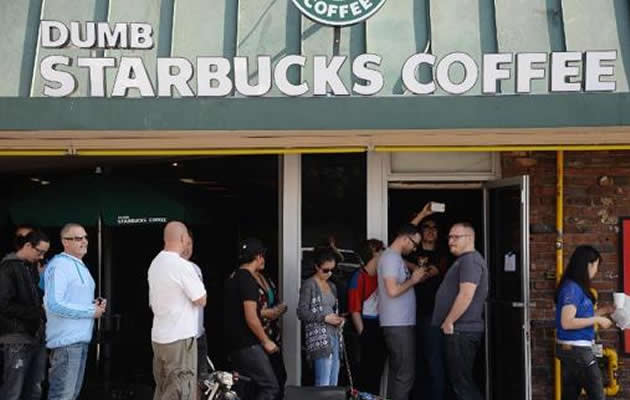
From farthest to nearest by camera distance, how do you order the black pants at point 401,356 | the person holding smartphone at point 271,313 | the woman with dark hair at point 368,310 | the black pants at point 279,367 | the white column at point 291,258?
the white column at point 291,258 < the woman with dark hair at point 368,310 < the black pants at point 401,356 < the black pants at point 279,367 < the person holding smartphone at point 271,313

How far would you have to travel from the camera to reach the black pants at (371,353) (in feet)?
32.0

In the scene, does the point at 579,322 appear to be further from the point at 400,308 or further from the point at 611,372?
the point at 400,308

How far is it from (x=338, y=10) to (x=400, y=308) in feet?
9.10

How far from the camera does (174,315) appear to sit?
7.83 meters

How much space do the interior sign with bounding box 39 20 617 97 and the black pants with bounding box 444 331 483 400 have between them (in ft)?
7.12

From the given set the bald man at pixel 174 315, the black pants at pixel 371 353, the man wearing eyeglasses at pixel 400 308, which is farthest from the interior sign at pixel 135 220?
the bald man at pixel 174 315

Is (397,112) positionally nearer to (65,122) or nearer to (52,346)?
(65,122)

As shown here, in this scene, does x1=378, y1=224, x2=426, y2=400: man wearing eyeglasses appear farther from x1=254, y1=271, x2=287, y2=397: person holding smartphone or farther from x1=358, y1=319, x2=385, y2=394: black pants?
x1=254, y1=271, x2=287, y2=397: person holding smartphone

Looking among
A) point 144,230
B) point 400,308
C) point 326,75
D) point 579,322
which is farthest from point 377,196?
point 144,230

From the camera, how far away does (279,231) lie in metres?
10.5

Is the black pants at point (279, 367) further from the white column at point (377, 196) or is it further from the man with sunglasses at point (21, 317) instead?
the man with sunglasses at point (21, 317)

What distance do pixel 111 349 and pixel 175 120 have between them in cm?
553

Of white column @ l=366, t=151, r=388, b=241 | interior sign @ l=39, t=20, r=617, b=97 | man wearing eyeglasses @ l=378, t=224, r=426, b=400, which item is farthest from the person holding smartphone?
interior sign @ l=39, t=20, r=617, b=97

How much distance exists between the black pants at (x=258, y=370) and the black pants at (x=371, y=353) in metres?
1.25
